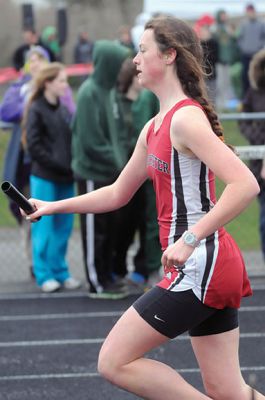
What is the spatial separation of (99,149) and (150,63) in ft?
14.0

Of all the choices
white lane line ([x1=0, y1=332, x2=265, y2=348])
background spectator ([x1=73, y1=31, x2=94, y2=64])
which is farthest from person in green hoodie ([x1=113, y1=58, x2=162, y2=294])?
background spectator ([x1=73, y1=31, x2=94, y2=64])

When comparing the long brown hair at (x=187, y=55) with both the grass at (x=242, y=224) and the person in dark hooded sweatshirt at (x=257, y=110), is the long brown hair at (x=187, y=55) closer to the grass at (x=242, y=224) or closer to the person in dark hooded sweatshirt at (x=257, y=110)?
the person in dark hooded sweatshirt at (x=257, y=110)

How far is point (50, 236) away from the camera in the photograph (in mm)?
9398

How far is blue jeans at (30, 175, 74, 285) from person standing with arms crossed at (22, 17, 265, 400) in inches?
187

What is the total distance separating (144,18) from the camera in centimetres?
1948

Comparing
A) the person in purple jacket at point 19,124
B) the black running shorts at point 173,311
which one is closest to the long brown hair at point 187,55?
the black running shorts at point 173,311

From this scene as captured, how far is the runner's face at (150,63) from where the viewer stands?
4375 mm

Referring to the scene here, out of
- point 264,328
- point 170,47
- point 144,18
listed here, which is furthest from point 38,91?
point 144,18

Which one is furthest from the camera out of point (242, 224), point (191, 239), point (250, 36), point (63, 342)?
point (250, 36)

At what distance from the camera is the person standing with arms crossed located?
430cm

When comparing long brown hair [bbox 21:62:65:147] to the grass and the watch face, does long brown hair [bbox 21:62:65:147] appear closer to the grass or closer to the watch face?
the grass

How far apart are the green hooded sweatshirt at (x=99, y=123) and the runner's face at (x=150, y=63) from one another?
415 centimetres

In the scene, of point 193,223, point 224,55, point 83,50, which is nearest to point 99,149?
point 193,223

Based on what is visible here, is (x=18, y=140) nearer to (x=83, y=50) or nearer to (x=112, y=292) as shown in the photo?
(x=112, y=292)
